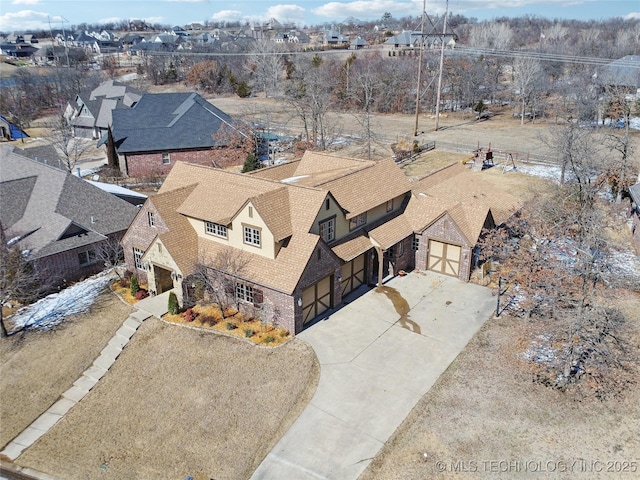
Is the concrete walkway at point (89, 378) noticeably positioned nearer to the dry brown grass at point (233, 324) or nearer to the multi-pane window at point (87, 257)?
the dry brown grass at point (233, 324)

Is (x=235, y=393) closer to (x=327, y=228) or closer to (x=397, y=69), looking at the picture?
(x=327, y=228)

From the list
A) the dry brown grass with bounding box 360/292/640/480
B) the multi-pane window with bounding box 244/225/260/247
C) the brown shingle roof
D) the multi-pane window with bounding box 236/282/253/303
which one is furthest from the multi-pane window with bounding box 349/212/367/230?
the dry brown grass with bounding box 360/292/640/480

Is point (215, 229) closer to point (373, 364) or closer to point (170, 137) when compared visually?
point (373, 364)

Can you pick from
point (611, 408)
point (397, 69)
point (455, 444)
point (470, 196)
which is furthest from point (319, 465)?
point (397, 69)

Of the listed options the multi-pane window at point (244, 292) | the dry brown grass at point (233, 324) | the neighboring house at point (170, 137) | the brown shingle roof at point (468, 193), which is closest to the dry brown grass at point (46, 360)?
the dry brown grass at point (233, 324)

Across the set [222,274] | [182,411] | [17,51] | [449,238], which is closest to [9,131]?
[222,274]

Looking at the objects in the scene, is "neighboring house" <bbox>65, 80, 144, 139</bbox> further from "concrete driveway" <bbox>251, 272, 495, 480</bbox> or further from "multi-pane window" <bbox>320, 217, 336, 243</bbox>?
"concrete driveway" <bbox>251, 272, 495, 480</bbox>
